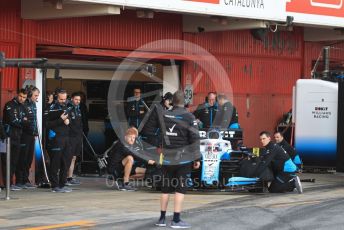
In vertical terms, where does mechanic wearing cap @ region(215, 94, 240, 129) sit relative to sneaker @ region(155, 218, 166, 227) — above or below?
above

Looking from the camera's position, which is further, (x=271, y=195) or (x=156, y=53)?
(x=156, y=53)

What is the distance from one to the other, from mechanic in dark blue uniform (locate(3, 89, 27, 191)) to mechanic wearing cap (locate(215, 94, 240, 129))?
15.0 feet

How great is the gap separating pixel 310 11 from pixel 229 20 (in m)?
2.33

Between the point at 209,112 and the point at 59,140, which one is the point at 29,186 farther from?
the point at 209,112

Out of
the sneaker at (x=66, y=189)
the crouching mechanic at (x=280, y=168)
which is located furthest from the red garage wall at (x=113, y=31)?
the crouching mechanic at (x=280, y=168)

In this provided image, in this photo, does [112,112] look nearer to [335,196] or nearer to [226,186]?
[226,186]

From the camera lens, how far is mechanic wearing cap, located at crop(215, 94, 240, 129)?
18672mm

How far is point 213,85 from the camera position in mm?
21922

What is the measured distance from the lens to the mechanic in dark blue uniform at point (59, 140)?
1605 cm

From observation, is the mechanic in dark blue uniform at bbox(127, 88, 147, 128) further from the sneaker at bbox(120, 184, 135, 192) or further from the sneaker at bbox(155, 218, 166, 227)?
the sneaker at bbox(155, 218, 166, 227)

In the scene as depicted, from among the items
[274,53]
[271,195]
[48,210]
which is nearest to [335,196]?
[271,195]

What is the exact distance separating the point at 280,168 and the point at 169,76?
5.63m

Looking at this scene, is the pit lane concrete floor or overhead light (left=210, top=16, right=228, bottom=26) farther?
overhead light (left=210, top=16, right=228, bottom=26)

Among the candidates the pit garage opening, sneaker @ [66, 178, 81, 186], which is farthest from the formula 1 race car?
the pit garage opening
